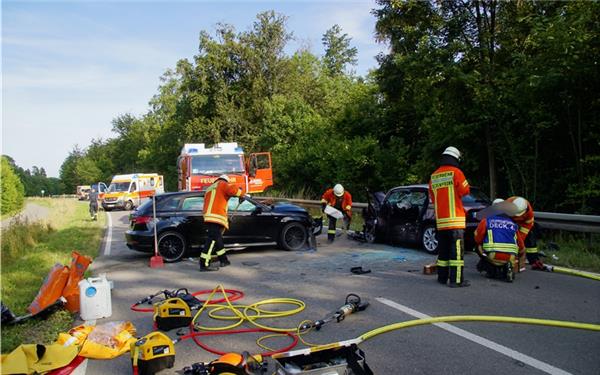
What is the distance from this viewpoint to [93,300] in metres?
5.61

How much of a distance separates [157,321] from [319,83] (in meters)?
36.2

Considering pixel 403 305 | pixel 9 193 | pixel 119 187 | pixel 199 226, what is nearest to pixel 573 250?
pixel 403 305

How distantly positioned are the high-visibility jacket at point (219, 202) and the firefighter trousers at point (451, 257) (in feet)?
12.6

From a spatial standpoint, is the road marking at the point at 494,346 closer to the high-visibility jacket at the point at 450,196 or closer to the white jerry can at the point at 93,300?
the high-visibility jacket at the point at 450,196

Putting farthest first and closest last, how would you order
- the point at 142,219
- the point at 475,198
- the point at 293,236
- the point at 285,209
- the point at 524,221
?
the point at 285,209
the point at 293,236
the point at 142,219
the point at 475,198
the point at 524,221

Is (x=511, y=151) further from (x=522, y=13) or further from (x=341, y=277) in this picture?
(x=341, y=277)

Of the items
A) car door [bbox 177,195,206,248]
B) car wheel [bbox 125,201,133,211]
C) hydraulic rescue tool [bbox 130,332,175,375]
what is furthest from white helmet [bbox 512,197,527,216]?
car wheel [bbox 125,201,133,211]

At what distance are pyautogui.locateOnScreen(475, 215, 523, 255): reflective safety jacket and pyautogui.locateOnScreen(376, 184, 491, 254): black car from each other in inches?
69.5

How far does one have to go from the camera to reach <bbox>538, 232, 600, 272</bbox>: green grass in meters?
7.59

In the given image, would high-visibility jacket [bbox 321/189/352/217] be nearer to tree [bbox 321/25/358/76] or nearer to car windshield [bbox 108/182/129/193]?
car windshield [bbox 108/182/129/193]

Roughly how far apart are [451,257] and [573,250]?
3.54 metres

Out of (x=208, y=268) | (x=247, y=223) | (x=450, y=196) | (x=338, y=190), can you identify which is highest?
(x=338, y=190)

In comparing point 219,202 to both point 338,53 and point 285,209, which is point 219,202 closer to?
point 285,209

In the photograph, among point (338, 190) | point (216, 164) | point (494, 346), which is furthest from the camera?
point (216, 164)
